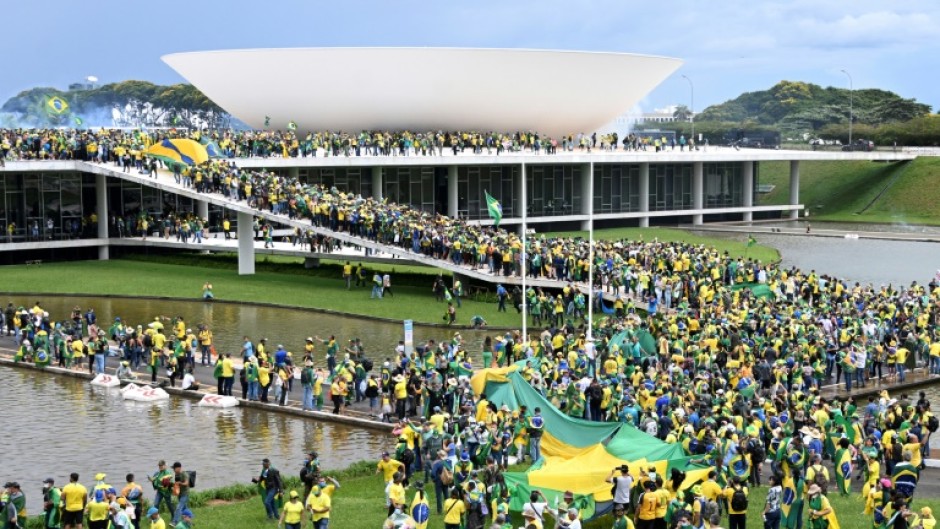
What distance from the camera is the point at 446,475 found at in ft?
64.4

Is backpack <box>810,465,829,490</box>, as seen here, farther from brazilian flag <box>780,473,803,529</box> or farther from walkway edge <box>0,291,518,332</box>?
walkway edge <box>0,291,518,332</box>

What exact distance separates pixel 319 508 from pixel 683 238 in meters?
47.1

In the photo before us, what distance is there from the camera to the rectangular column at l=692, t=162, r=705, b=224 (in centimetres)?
7362

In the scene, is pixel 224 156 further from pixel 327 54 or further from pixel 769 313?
pixel 769 313

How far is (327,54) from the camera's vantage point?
64000 mm

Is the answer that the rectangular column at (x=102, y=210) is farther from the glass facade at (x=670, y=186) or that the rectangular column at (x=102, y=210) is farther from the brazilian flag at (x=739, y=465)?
the brazilian flag at (x=739, y=465)

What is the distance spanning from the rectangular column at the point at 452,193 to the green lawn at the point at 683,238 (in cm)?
480

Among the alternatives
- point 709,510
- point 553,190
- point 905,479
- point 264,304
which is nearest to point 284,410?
point 709,510

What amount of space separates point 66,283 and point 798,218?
43729mm

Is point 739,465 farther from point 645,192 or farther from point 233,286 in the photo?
point 645,192

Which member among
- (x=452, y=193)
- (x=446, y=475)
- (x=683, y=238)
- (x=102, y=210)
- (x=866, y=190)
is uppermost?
(x=452, y=193)

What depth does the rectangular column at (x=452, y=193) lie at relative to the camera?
217 feet

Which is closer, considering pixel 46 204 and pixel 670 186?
pixel 46 204

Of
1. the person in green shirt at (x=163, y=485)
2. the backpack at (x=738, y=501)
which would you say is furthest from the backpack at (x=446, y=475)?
the backpack at (x=738, y=501)
